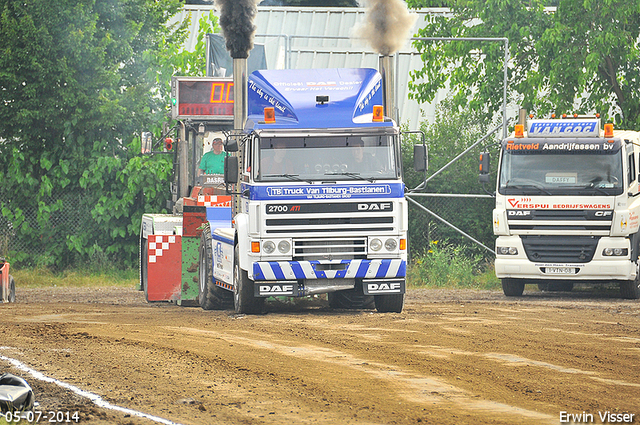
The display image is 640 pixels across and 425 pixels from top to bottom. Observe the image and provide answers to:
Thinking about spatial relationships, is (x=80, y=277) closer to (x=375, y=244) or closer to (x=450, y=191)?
(x=450, y=191)

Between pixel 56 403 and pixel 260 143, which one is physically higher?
pixel 260 143

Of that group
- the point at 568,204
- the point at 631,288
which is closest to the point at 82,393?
the point at 568,204

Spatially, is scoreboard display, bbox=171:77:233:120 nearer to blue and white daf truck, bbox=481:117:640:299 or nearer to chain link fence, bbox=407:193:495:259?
blue and white daf truck, bbox=481:117:640:299

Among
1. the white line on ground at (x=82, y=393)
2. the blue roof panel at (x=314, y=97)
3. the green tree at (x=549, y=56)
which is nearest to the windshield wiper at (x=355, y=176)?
the blue roof panel at (x=314, y=97)

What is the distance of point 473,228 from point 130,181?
8151mm

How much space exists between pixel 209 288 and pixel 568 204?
6.81 m

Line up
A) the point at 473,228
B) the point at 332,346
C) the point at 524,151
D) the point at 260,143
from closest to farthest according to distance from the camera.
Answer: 1. the point at 332,346
2. the point at 260,143
3. the point at 524,151
4. the point at 473,228

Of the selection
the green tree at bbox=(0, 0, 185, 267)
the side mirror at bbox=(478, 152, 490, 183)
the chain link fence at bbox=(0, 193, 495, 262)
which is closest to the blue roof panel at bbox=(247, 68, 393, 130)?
the side mirror at bbox=(478, 152, 490, 183)

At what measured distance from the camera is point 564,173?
18109mm

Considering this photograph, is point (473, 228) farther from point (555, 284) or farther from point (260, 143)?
point (260, 143)

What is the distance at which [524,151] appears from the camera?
18359mm

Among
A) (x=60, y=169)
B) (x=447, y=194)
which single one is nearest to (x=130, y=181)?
(x=60, y=169)

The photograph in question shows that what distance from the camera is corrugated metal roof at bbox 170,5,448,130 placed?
97.1 feet

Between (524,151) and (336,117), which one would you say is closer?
(336,117)
